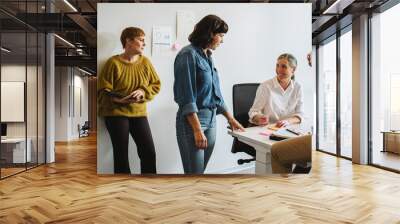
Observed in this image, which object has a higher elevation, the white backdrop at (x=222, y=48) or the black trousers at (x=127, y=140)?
the white backdrop at (x=222, y=48)

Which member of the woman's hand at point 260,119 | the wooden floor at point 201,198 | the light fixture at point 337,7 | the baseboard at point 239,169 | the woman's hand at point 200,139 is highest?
the light fixture at point 337,7

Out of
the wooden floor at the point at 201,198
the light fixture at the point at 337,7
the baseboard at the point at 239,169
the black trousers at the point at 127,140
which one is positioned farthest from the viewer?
the light fixture at the point at 337,7

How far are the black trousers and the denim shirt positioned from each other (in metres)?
0.65

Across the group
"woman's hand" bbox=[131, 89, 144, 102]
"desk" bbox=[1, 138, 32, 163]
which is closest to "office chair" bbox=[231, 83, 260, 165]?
"woman's hand" bbox=[131, 89, 144, 102]

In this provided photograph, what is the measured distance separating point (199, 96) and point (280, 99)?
1.25 m

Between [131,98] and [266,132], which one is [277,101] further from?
[131,98]

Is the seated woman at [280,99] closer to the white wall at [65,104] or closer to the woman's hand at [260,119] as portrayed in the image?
the woman's hand at [260,119]

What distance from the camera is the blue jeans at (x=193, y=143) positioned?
18.3ft

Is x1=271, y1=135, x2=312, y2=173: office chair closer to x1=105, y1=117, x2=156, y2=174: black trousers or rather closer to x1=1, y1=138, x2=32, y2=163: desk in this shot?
x1=105, y1=117, x2=156, y2=174: black trousers

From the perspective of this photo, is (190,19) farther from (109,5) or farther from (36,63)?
(36,63)

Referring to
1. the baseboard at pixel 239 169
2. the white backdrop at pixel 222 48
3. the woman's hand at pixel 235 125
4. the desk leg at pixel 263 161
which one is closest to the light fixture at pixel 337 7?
the white backdrop at pixel 222 48

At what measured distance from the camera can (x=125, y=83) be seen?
5551mm

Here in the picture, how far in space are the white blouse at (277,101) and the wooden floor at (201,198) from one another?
39.0 inches

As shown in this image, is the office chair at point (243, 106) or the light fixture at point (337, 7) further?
the light fixture at point (337, 7)
